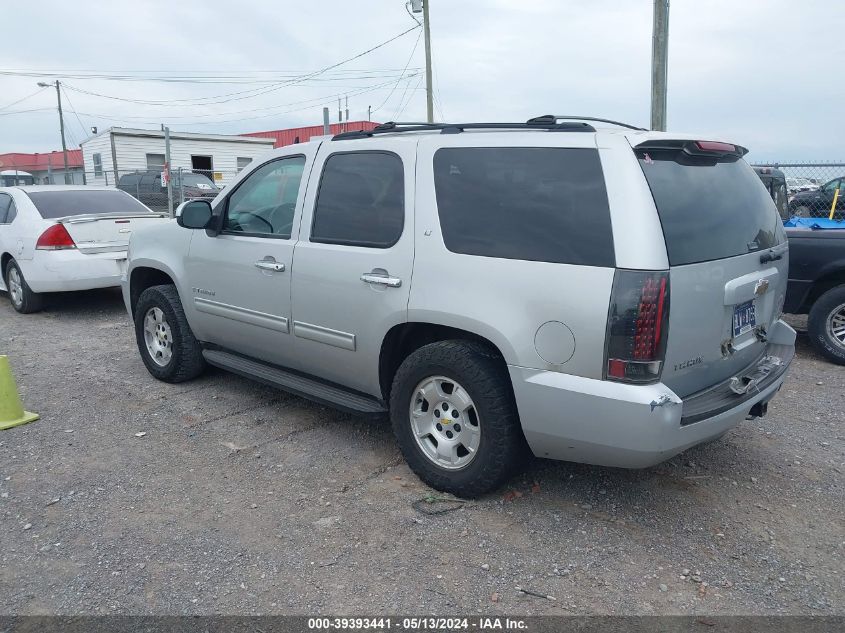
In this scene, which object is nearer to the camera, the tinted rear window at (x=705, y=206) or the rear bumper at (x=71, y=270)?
the tinted rear window at (x=705, y=206)

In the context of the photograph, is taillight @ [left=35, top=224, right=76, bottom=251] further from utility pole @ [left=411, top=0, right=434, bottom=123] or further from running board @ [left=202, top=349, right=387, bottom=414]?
utility pole @ [left=411, top=0, right=434, bottom=123]

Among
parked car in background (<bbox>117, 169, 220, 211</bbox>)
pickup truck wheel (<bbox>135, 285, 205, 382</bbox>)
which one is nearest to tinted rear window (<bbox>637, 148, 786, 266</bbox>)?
pickup truck wheel (<bbox>135, 285, 205, 382</bbox>)

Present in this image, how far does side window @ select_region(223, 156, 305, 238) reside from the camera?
4434mm

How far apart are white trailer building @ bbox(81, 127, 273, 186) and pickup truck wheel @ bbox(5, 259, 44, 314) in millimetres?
18695

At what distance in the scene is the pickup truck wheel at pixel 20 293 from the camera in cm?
Answer: 828

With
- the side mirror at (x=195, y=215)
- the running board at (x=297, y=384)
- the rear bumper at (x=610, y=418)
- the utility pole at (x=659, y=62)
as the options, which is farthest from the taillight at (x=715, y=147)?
the utility pole at (x=659, y=62)

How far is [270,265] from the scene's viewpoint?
4371mm

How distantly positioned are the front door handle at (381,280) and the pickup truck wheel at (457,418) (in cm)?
38

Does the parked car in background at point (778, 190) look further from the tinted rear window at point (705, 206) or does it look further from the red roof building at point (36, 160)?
the red roof building at point (36, 160)

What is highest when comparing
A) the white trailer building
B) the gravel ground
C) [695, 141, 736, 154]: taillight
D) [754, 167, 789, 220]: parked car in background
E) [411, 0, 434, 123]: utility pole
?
[411, 0, 434, 123]: utility pole

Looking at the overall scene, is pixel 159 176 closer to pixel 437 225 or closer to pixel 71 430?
pixel 71 430

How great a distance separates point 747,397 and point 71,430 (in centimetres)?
417

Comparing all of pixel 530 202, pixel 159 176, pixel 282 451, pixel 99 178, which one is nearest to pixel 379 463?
pixel 282 451

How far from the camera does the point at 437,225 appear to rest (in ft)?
11.7
